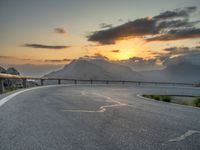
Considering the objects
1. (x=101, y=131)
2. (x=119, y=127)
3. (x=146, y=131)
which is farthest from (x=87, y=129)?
(x=146, y=131)

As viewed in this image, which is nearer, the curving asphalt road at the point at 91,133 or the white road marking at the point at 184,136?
the curving asphalt road at the point at 91,133

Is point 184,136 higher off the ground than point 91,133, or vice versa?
point 91,133

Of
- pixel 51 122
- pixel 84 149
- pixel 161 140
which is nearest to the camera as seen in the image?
pixel 84 149

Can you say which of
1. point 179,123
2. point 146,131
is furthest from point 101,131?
point 179,123

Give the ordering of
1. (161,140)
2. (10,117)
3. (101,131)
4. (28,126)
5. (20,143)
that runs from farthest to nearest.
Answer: (10,117), (28,126), (101,131), (161,140), (20,143)

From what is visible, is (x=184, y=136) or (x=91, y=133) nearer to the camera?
(x=91, y=133)

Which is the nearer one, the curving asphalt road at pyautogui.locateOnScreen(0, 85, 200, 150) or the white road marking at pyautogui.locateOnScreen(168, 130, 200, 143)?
the curving asphalt road at pyautogui.locateOnScreen(0, 85, 200, 150)

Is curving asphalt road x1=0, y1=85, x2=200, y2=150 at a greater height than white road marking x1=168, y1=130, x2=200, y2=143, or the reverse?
curving asphalt road x1=0, y1=85, x2=200, y2=150

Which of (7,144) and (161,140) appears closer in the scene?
(7,144)

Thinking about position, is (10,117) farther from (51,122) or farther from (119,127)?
(119,127)

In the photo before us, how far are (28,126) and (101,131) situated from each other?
154cm

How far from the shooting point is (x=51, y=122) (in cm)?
619

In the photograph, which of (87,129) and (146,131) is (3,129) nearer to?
(87,129)

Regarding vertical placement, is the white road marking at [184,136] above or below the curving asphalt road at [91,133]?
below
